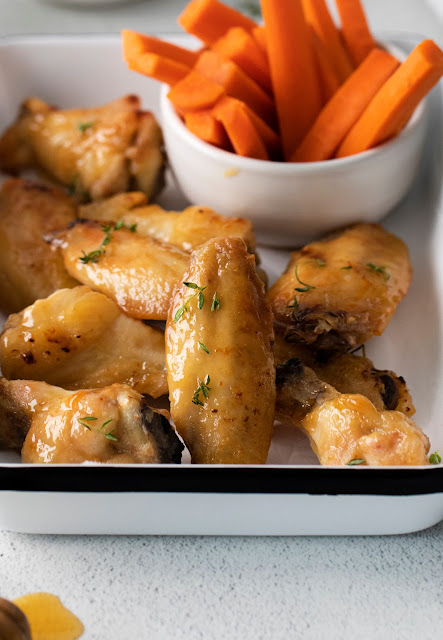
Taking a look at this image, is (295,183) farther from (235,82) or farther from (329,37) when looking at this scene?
(329,37)

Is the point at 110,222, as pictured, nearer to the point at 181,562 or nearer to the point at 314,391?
the point at 314,391

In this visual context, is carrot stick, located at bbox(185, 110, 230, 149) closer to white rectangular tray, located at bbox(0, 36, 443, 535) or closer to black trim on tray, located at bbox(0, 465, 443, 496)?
white rectangular tray, located at bbox(0, 36, 443, 535)

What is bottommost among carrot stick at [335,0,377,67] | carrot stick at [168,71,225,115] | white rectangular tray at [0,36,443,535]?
white rectangular tray at [0,36,443,535]

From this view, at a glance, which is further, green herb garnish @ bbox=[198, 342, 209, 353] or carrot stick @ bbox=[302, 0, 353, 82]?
carrot stick @ bbox=[302, 0, 353, 82]

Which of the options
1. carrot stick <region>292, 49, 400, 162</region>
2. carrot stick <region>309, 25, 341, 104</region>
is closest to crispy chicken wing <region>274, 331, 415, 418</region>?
carrot stick <region>292, 49, 400, 162</region>

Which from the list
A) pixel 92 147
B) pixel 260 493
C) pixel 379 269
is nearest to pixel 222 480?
pixel 260 493

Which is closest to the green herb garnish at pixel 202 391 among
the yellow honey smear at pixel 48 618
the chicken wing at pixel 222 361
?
the chicken wing at pixel 222 361

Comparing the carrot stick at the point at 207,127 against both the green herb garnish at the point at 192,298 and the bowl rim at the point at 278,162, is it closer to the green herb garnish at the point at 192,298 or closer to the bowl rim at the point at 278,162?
the bowl rim at the point at 278,162

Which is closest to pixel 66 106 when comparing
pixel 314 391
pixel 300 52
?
pixel 300 52
